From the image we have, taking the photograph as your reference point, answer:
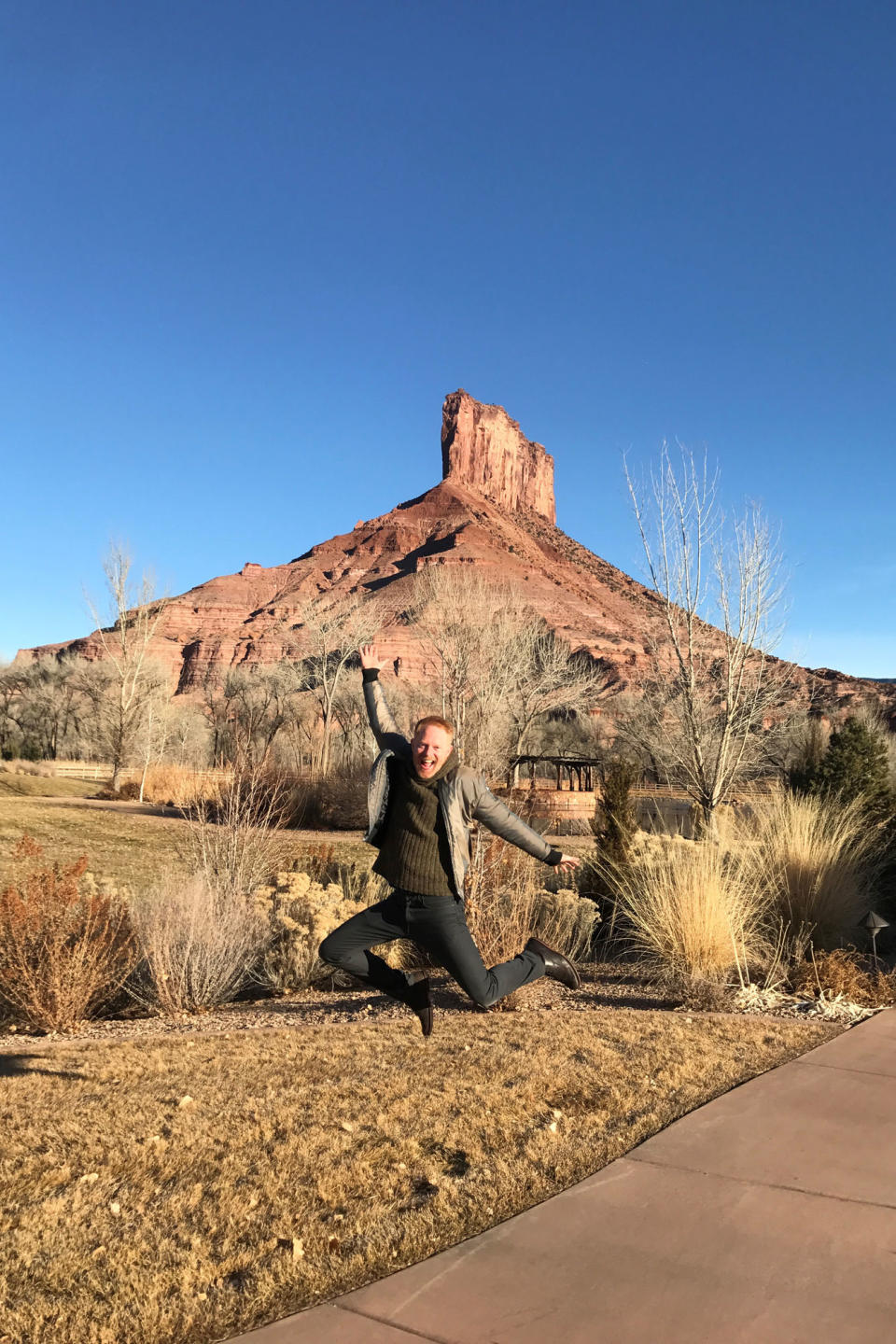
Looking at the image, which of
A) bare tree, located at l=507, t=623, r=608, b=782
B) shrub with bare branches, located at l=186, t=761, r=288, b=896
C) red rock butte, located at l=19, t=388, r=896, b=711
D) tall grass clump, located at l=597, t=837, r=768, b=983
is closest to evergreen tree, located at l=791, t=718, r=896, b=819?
tall grass clump, located at l=597, t=837, r=768, b=983

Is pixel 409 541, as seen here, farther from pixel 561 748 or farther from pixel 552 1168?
pixel 552 1168

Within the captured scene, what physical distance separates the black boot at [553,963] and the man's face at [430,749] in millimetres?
1170

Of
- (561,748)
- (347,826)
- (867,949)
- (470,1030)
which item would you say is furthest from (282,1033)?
(561,748)

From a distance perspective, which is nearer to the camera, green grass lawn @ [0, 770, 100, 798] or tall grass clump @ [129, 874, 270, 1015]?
tall grass clump @ [129, 874, 270, 1015]

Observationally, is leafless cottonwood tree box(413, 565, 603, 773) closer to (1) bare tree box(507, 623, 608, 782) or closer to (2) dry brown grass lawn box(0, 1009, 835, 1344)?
(1) bare tree box(507, 623, 608, 782)

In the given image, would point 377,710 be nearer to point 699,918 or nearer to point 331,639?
point 699,918

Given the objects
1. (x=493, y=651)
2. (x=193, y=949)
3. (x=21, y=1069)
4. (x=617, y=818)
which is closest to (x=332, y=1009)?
(x=193, y=949)

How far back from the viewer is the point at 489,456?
12362cm

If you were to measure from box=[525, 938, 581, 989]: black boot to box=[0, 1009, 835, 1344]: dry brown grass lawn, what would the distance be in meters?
0.50

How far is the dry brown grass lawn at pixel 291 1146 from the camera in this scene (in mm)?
2877

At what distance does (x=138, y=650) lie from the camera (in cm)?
3297

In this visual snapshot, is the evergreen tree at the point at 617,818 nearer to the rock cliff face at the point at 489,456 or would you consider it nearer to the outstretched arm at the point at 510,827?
the outstretched arm at the point at 510,827

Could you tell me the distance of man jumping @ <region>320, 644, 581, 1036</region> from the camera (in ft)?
14.0

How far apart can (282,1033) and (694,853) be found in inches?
166
